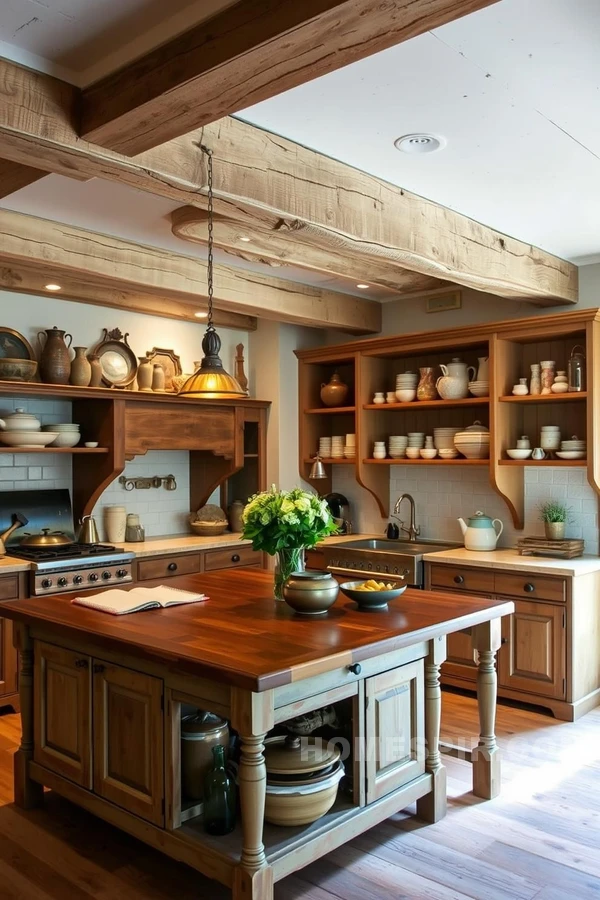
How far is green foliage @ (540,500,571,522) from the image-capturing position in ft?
16.0

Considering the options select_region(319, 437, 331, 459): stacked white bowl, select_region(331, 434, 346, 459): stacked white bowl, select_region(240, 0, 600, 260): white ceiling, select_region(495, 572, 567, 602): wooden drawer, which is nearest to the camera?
select_region(240, 0, 600, 260): white ceiling

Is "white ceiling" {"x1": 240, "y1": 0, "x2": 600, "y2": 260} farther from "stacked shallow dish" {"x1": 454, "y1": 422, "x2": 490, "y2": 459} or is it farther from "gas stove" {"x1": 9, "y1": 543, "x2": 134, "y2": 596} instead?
"gas stove" {"x1": 9, "y1": 543, "x2": 134, "y2": 596}

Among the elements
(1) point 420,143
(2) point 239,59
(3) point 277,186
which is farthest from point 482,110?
(2) point 239,59

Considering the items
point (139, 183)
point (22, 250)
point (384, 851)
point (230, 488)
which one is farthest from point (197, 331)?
point (384, 851)

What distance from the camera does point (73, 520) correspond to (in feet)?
17.3

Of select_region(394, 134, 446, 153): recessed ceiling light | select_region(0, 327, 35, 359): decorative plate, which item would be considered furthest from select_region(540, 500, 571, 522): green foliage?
select_region(0, 327, 35, 359): decorative plate

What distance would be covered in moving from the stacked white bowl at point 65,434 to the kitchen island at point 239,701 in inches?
69.1

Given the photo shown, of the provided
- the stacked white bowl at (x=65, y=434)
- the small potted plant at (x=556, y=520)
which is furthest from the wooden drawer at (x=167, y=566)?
the small potted plant at (x=556, y=520)

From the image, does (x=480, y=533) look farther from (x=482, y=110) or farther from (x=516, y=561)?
(x=482, y=110)

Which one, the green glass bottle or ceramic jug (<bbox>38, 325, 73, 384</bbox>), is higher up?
ceramic jug (<bbox>38, 325, 73, 384</bbox>)

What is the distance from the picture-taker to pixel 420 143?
3.07 metres

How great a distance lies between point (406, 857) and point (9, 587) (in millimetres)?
2679

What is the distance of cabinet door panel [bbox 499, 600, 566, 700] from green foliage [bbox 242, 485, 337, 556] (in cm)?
187

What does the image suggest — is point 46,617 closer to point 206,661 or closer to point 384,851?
point 206,661
